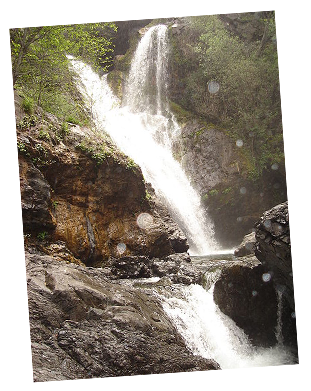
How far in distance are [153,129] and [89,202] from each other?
2.22 metres

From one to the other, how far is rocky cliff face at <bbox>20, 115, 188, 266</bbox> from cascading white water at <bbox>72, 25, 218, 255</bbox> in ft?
1.52

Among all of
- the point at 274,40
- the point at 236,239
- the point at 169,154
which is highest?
the point at 274,40

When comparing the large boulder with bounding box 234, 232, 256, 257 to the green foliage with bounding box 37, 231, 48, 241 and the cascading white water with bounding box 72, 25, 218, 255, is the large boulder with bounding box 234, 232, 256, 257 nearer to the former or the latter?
the cascading white water with bounding box 72, 25, 218, 255

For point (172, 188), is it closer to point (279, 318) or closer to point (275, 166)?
point (275, 166)

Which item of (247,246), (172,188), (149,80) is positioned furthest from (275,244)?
(149,80)

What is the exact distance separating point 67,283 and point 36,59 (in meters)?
2.55

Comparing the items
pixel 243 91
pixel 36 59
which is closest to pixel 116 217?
pixel 36 59

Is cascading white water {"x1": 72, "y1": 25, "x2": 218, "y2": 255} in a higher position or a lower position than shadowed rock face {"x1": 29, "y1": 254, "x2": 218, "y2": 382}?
higher

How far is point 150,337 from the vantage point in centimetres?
315

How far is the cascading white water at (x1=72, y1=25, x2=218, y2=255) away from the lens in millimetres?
5367

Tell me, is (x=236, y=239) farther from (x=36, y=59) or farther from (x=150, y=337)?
(x=36, y=59)

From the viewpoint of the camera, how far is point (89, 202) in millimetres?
4637

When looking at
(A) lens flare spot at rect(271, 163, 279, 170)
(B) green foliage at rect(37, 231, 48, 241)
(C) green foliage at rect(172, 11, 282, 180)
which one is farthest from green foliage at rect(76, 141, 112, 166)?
(A) lens flare spot at rect(271, 163, 279, 170)

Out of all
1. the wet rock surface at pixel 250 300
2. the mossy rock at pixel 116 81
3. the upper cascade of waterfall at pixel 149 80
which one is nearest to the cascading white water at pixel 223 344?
the wet rock surface at pixel 250 300
